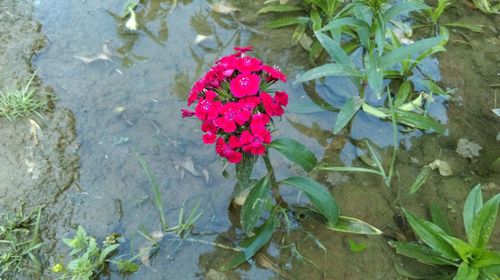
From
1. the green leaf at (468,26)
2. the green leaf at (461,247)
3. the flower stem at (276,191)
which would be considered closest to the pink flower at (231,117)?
the flower stem at (276,191)

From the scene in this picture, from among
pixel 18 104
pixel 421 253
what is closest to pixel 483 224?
pixel 421 253

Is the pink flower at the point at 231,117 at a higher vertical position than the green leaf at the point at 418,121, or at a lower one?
higher

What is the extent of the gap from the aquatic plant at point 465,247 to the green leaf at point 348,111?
2.15 feet

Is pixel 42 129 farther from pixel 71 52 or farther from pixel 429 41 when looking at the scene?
pixel 429 41

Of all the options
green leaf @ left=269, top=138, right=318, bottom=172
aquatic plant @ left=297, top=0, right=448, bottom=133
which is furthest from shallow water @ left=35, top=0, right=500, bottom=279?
green leaf @ left=269, top=138, right=318, bottom=172

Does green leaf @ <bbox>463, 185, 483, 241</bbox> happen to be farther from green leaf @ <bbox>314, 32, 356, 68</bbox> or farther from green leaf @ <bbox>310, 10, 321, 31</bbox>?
green leaf @ <bbox>310, 10, 321, 31</bbox>

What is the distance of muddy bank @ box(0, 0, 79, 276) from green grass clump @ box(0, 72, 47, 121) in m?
0.04

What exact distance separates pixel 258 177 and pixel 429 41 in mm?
1285

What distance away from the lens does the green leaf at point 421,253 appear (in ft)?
7.72

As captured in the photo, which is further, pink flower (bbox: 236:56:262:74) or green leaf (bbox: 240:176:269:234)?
green leaf (bbox: 240:176:269:234)

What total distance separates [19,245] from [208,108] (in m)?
1.37

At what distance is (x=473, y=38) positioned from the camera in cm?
356

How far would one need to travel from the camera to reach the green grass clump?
2.99 m

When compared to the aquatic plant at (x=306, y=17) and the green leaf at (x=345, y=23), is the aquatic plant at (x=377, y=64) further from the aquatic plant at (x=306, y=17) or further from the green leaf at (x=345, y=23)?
the aquatic plant at (x=306, y=17)
